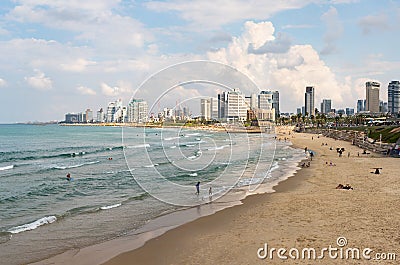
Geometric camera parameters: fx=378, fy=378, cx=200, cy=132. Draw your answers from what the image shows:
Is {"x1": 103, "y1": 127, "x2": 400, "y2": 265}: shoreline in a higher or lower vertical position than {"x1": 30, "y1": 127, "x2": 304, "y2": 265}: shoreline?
higher

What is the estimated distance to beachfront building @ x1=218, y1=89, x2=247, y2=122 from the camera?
12.3m

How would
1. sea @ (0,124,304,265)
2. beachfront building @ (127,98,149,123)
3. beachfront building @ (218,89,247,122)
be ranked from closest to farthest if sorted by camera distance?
beachfront building @ (127,98,149,123), beachfront building @ (218,89,247,122), sea @ (0,124,304,265)

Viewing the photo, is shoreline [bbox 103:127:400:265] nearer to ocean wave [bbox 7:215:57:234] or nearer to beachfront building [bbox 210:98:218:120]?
beachfront building [bbox 210:98:218:120]

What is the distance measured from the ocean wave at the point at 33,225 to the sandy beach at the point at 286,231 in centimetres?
431

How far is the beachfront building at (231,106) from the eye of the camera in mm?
12316

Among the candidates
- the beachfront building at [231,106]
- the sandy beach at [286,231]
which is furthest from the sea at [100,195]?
the sandy beach at [286,231]

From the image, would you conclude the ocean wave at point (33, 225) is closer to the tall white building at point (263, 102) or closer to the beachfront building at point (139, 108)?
the beachfront building at point (139, 108)

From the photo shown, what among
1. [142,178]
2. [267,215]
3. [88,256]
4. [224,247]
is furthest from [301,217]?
[142,178]

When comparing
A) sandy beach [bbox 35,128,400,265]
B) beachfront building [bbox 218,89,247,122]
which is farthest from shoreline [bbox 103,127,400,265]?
beachfront building [bbox 218,89,247,122]

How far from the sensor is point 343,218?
15.3 m

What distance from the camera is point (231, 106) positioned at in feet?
44.0

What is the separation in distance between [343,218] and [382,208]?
9.42 ft

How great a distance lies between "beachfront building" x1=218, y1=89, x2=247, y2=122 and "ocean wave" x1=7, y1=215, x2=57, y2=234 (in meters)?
8.64

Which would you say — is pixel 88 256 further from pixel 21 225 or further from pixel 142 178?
pixel 142 178
